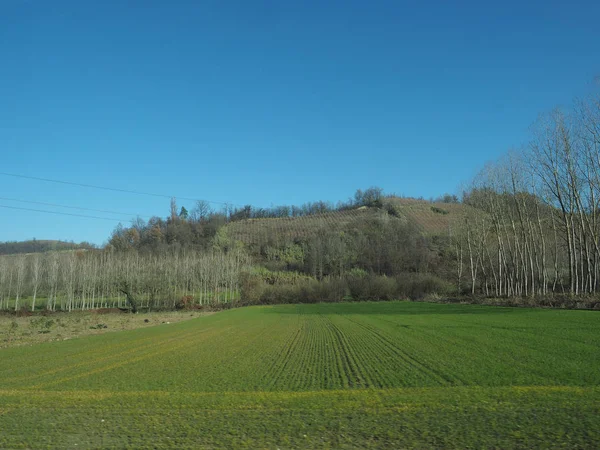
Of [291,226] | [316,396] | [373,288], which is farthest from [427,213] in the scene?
[316,396]

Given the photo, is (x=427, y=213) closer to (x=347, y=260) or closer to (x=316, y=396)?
(x=347, y=260)

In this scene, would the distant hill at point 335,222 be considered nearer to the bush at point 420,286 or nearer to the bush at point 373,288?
the bush at point 420,286

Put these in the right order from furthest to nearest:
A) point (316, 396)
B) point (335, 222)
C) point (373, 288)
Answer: point (335, 222), point (373, 288), point (316, 396)

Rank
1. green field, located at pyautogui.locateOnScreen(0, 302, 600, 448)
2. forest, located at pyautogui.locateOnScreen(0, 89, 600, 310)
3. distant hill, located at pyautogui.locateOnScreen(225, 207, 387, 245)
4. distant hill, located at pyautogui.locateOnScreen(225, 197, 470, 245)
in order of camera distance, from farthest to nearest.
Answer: distant hill, located at pyautogui.locateOnScreen(225, 207, 387, 245) → distant hill, located at pyautogui.locateOnScreen(225, 197, 470, 245) → forest, located at pyautogui.locateOnScreen(0, 89, 600, 310) → green field, located at pyautogui.locateOnScreen(0, 302, 600, 448)

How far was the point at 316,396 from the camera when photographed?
11.3 meters

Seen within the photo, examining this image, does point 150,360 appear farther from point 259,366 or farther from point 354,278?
point 354,278

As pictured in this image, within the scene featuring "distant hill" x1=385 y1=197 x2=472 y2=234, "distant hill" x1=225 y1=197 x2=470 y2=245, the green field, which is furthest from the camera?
"distant hill" x1=225 y1=197 x2=470 y2=245

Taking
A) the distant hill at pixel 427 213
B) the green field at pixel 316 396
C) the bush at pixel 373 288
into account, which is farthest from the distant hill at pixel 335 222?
the green field at pixel 316 396

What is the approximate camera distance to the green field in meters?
8.12

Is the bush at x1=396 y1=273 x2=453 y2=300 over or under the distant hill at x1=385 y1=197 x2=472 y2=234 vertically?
under

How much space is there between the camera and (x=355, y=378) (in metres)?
13.5

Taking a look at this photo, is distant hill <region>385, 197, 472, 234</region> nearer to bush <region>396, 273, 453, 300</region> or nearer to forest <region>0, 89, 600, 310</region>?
forest <region>0, 89, 600, 310</region>

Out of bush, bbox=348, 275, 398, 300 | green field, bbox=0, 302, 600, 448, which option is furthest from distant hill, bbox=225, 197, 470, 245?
green field, bbox=0, 302, 600, 448

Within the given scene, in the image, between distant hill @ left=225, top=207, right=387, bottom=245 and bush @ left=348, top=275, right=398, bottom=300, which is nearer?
bush @ left=348, top=275, right=398, bottom=300
